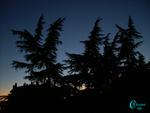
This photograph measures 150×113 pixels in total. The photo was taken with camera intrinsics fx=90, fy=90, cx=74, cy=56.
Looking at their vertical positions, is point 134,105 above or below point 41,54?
below

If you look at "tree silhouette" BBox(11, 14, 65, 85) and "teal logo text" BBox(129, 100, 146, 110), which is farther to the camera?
"tree silhouette" BBox(11, 14, 65, 85)

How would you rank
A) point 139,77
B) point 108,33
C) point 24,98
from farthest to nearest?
point 108,33 < point 139,77 < point 24,98

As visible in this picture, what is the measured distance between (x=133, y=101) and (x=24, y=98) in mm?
5459

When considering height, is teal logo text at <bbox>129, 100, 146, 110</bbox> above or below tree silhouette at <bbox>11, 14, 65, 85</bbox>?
below

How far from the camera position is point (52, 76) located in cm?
990

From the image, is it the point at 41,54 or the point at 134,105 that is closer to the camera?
the point at 134,105

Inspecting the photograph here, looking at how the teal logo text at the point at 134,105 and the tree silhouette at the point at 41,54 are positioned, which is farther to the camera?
the tree silhouette at the point at 41,54

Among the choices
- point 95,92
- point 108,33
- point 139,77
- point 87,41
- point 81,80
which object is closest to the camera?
point 95,92

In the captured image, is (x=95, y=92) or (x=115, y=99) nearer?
(x=95, y=92)

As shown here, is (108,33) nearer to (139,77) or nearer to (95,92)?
(139,77)

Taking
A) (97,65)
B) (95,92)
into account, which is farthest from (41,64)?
(95,92)

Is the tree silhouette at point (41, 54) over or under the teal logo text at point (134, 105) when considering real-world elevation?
over

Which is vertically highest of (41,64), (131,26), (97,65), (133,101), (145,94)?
(131,26)

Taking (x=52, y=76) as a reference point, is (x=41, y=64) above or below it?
above
